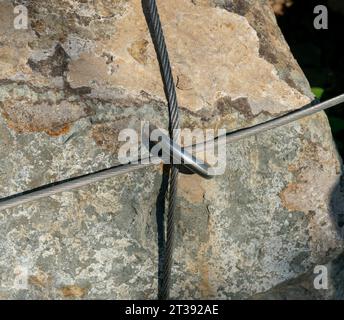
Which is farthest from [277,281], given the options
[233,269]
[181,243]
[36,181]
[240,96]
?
[36,181]

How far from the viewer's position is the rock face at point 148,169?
→ 1161mm

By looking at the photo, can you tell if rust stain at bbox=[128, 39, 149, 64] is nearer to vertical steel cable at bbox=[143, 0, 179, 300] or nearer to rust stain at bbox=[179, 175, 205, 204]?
vertical steel cable at bbox=[143, 0, 179, 300]

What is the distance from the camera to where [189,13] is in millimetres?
1339

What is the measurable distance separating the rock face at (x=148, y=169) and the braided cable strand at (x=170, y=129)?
0.09 ft

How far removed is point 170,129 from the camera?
1221mm

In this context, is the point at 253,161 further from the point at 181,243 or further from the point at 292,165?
the point at 181,243

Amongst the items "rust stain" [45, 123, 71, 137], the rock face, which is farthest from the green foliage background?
"rust stain" [45, 123, 71, 137]

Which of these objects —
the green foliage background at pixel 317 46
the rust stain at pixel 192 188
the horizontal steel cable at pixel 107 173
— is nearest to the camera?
the horizontal steel cable at pixel 107 173

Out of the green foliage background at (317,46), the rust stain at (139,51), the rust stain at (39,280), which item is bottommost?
the rust stain at (39,280)

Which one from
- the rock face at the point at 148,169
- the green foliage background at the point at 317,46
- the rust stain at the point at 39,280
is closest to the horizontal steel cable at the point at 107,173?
the rock face at the point at 148,169

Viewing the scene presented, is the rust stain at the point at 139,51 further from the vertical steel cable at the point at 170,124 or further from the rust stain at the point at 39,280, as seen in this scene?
the rust stain at the point at 39,280

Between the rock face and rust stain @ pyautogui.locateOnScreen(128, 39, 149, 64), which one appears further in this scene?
A: rust stain @ pyautogui.locateOnScreen(128, 39, 149, 64)

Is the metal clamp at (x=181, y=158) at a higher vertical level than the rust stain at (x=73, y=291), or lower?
higher

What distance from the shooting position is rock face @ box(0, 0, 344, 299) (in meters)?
1.16
